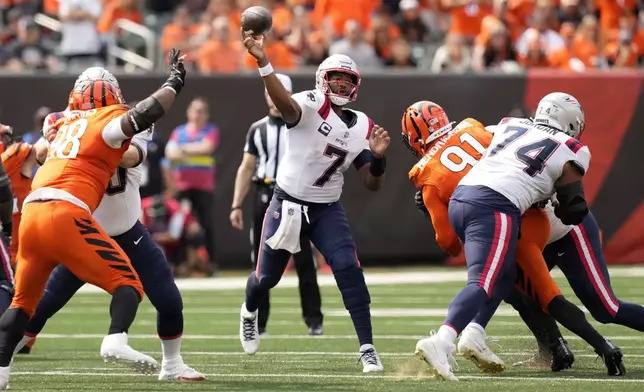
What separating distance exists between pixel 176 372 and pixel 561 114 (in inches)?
104

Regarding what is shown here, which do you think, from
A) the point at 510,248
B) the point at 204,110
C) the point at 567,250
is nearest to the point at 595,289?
the point at 567,250

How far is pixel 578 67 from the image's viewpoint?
1739 centimetres

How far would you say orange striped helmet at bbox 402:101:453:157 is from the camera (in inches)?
310

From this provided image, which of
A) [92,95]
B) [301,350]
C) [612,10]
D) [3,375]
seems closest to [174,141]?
[612,10]

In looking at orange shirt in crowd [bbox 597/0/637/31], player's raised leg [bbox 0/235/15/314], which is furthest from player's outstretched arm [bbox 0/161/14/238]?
orange shirt in crowd [bbox 597/0/637/31]

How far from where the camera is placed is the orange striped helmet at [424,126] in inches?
310

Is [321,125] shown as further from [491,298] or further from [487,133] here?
[491,298]

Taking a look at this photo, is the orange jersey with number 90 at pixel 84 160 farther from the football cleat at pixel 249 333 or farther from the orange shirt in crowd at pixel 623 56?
the orange shirt in crowd at pixel 623 56

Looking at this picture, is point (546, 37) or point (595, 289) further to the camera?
point (546, 37)

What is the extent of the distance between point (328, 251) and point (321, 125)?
776mm

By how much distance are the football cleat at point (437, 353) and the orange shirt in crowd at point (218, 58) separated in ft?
32.8

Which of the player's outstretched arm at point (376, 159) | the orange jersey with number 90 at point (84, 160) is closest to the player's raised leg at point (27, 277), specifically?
the orange jersey with number 90 at point (84, 160)

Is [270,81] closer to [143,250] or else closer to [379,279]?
[143,250]

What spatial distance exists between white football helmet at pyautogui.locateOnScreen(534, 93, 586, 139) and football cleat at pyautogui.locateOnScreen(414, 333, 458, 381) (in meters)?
1.49
